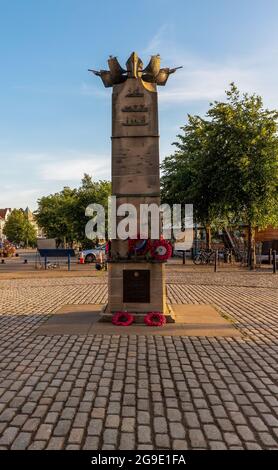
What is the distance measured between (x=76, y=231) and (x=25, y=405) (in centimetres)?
4268

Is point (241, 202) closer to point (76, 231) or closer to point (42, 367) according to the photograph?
point (42, 367)

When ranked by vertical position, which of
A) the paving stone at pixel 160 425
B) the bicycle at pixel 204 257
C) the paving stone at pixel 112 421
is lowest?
the paving stone at pixel 160 425

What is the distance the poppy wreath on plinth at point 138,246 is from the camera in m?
8.20

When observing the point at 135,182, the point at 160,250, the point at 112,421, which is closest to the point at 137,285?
the point at 160,250

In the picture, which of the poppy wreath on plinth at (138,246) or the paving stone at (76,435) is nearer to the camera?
the paving stone at (76,435)

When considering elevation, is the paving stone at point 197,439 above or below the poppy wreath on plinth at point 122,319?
below

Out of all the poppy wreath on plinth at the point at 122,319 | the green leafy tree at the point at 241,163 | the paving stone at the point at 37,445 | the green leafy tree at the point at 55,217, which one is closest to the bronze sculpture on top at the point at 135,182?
the poppy wreath on plinth at the point at 122,319

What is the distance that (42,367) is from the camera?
543 cm

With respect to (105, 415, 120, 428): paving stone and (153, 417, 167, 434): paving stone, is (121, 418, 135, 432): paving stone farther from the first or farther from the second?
(153, 417, 167, 434): paving stone

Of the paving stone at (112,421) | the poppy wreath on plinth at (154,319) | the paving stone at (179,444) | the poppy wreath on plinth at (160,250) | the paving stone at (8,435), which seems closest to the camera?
the paving stone at (179,444)

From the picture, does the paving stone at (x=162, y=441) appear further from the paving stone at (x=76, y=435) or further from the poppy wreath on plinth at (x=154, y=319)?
the poppy wreath on plinth at (x=154, y=319)

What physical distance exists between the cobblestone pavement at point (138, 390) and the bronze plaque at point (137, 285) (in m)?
1.34

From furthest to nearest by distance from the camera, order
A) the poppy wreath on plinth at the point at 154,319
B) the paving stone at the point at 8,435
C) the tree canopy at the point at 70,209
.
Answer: the tree canopy at the point at 70,209
the poppy wreath on plinth at the point at 154,319
the paving stone at the point at 8,435
